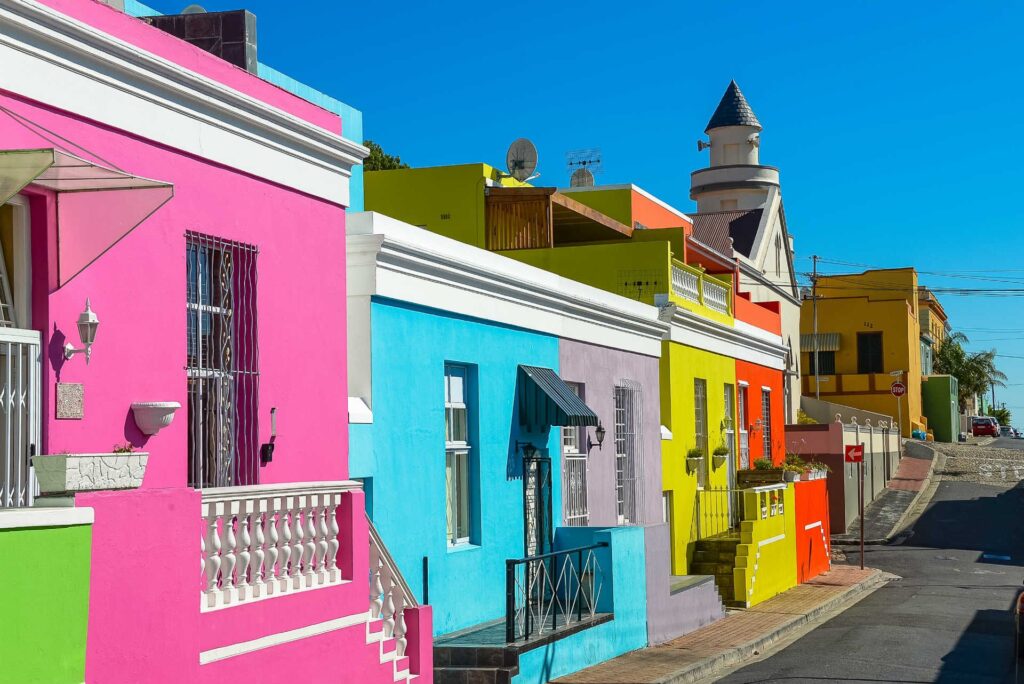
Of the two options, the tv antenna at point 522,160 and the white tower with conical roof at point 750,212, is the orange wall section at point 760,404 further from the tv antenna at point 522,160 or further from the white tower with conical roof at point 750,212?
the white tower with conical roof at point 750,212

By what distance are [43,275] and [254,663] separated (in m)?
2.69

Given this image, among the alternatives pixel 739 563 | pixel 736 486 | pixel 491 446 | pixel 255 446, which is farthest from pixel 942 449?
pixel 255 446

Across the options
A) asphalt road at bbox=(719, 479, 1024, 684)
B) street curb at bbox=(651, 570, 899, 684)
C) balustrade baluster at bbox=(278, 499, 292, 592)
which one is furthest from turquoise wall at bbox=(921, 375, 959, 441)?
balustrade baluster at bbox=(278, 499, 292, 592)

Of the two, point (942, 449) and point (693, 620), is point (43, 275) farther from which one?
point (942, 449)

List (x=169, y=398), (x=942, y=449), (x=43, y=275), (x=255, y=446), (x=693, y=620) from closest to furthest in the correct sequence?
(x=43, y=275), (x=169, y=398), (x=255, y=446), (x=693, y=620), (x=942, y=449)

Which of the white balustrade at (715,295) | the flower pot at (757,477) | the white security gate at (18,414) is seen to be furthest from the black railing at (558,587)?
the flower pot at (757,477)

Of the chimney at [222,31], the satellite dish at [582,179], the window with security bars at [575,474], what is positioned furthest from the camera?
the satellite dish at [582,179]

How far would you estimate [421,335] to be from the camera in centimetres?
1338

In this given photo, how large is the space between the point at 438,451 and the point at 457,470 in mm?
856

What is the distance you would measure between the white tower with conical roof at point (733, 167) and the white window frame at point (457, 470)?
42.7m

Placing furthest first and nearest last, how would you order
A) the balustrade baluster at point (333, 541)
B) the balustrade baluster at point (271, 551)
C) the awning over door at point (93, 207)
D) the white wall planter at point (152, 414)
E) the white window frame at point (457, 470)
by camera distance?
1. the white window frame at point (457, 470)
2. the balustrade baluster at point (333, 541)
3. the white wall planter at point (152, 414)
4. the balustrade baluster at point (271, 551)
5. the awning over door at point (93, 207)

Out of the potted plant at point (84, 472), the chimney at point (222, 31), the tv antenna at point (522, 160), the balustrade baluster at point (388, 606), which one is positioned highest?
the tv antenna at point (522, 160)

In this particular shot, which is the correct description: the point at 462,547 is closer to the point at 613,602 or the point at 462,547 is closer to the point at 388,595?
the point at 613,602

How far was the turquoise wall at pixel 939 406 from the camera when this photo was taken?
68188 mm
